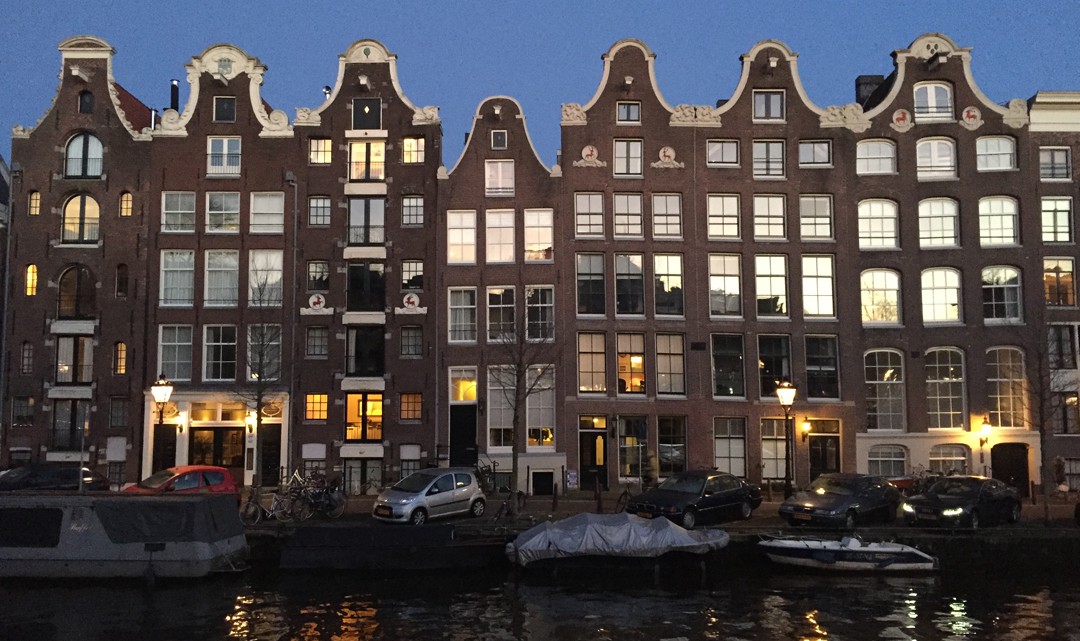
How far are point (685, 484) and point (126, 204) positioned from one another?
99.4 feet

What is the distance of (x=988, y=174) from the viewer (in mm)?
43500

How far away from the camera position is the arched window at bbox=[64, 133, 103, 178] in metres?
43.8

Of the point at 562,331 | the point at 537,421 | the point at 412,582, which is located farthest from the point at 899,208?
the point at 412,582

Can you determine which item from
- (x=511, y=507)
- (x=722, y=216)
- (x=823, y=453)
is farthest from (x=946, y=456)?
(x=511, y=507)

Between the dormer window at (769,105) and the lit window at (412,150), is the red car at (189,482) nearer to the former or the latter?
the lit window at (412,150)

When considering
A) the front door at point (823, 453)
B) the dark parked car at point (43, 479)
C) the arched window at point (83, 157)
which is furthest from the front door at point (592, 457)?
the arched window at point (83, 157)

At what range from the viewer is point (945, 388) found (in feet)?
140

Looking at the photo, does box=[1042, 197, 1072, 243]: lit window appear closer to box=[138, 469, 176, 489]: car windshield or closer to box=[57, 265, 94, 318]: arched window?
box=[138, 469, 176, 489]: car windshield

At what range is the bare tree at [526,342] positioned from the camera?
135 ft

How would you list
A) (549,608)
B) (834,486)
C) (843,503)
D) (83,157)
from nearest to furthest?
(549,608) < (843,503) < (834,486) < (83,157)

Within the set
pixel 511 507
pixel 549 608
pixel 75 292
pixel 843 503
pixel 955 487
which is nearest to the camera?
pixel 549 608

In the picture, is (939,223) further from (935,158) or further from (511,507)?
(511,507)

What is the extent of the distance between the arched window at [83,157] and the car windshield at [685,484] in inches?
1236

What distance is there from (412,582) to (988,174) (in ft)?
111
